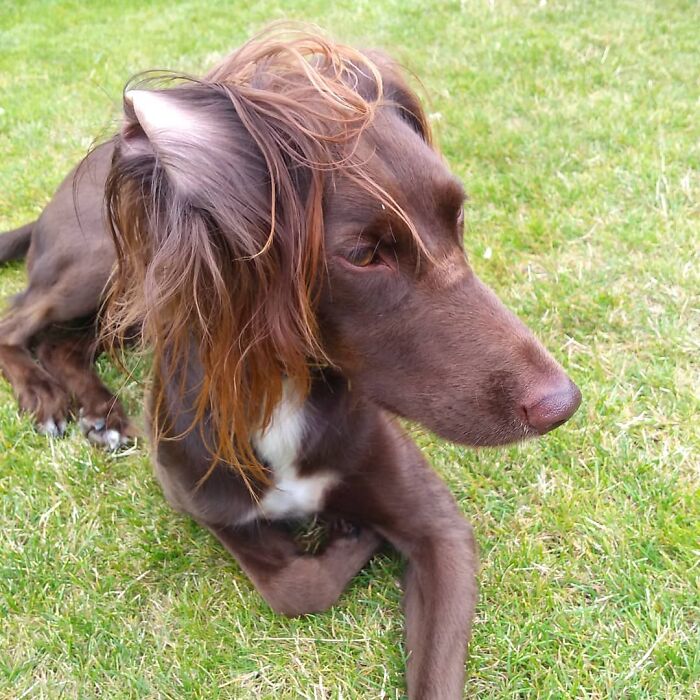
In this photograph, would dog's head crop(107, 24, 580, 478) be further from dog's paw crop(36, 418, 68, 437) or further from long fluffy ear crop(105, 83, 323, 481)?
dog's paw crop(36, 418, 68, 437)

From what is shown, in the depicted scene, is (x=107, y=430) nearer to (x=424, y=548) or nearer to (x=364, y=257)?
(x=424, y=548)

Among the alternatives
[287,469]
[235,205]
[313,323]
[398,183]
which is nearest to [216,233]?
[235,205]

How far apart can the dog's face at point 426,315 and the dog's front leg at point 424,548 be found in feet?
1.61

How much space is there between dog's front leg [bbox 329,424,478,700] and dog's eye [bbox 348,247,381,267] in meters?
0.79

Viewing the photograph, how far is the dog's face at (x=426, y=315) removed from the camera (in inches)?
63.1

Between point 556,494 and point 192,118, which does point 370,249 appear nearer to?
point 192,118

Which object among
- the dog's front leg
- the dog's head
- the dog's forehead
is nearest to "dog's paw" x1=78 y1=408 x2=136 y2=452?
the dog's front leg

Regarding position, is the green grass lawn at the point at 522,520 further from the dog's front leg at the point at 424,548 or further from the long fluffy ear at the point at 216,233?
the long fluffy ear at the point at 216,233

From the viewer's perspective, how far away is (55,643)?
2.14 meters

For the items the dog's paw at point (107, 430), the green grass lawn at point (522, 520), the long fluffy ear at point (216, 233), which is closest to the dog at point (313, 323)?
the long fluffy ear at point (216, 233)

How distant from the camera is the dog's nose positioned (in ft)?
5.49

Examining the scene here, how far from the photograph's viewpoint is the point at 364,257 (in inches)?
63.6

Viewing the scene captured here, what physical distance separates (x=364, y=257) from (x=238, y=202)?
313 millimetres

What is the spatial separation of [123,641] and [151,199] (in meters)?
1.32
